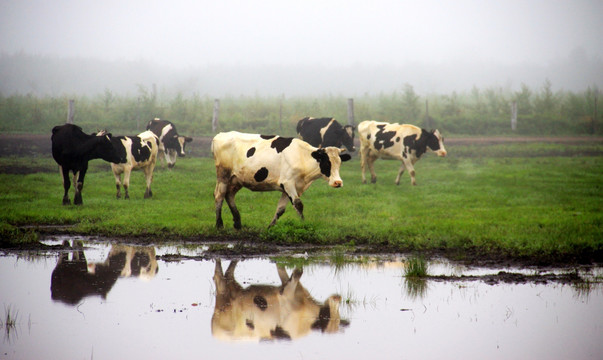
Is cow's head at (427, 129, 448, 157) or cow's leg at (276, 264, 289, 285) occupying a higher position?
cow's head at (427, 129, 448, 157)

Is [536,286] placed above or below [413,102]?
below

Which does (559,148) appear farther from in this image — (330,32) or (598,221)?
(330,32)

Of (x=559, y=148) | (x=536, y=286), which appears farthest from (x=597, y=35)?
(x=536, y=286)

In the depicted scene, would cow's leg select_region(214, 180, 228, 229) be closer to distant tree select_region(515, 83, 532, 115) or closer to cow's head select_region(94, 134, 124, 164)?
cow's head select_region(94, 134, 124, 164)

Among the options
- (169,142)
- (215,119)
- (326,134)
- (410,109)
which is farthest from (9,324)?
(410,109)

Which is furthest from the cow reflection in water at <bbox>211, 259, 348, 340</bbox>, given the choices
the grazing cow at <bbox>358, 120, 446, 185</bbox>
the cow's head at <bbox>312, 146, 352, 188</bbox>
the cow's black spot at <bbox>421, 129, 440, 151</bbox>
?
the cow's black spot at <bbox>421, 129, 440, 151</bbox>

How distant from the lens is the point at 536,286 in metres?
10.5

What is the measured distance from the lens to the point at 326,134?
26.4 meters

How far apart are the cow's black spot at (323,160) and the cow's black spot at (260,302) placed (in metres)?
5.52

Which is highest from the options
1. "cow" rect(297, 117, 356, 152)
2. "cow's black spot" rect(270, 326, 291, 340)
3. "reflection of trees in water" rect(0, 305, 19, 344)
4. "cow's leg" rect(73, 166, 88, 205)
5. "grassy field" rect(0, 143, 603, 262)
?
"cow" rect(297, 117, 356, 152)

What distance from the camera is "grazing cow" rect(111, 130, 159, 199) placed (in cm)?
2003

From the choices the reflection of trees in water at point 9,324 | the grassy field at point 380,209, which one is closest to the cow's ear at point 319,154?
the grassy field at point 380,209

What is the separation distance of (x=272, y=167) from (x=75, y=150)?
646 cm

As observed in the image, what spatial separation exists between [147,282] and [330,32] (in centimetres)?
18074
